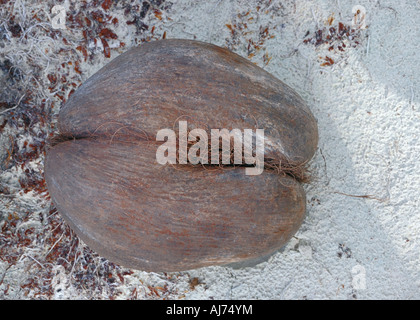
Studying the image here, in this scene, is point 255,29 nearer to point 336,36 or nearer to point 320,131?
point 336,36

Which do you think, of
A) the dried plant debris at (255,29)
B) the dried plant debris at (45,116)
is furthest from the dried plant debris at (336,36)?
the dried plant debris at (45,116)

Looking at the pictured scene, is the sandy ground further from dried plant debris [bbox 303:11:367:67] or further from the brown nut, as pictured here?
the brown nut

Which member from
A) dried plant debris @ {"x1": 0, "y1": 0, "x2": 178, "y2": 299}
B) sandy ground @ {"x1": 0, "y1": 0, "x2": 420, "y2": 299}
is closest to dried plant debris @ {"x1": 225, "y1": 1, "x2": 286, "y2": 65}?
sandy ground @ {"x1": 0, "y1": 0, "x2": 420, "y2": 299}

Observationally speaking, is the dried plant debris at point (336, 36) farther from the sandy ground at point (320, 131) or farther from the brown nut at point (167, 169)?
the brown nut at point (167, 169)

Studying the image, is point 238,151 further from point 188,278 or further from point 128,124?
point 188,278

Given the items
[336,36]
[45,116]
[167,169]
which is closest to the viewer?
[167,169]

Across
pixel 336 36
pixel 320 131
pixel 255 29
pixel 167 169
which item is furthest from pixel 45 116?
pixel 336 36

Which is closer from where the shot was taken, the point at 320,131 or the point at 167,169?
the point at 167,169

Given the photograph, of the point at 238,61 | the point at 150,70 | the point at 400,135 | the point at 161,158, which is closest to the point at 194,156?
the point at 161,158
